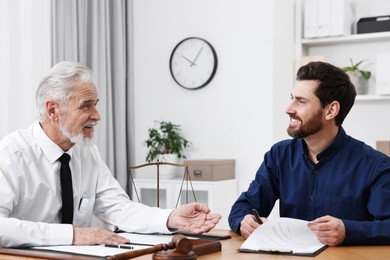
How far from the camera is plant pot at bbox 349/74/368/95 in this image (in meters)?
4.18

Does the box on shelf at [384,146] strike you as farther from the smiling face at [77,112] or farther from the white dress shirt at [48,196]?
the smiling face at [77,112]

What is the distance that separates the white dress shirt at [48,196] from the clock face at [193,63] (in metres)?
2.32

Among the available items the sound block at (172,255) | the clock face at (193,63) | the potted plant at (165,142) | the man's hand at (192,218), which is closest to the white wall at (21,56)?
the potted plant at (165,142)

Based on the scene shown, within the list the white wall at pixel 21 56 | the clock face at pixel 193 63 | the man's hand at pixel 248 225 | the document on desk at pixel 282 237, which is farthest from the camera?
the clock face at pixel 193 63

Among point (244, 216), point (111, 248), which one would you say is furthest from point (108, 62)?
point (111, 248)

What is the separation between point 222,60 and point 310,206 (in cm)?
257

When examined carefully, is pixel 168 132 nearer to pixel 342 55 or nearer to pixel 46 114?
pixel 342 55

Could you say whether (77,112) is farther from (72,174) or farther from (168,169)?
(168,169)

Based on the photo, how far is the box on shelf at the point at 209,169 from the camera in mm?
4148

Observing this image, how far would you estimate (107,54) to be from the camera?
4.57 meters

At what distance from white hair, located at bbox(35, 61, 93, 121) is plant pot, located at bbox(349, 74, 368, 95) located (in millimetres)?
2527

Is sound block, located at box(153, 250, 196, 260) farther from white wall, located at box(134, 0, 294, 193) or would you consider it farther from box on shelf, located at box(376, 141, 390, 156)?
white wall, located at box(134, 0, 294, 193)

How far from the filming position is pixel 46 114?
86.1 inches

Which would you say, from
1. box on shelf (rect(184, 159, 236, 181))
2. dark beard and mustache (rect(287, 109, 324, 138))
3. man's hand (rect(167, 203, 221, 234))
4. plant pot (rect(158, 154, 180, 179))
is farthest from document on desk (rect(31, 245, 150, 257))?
plant pot (rect(158, 154, 180, 179))
